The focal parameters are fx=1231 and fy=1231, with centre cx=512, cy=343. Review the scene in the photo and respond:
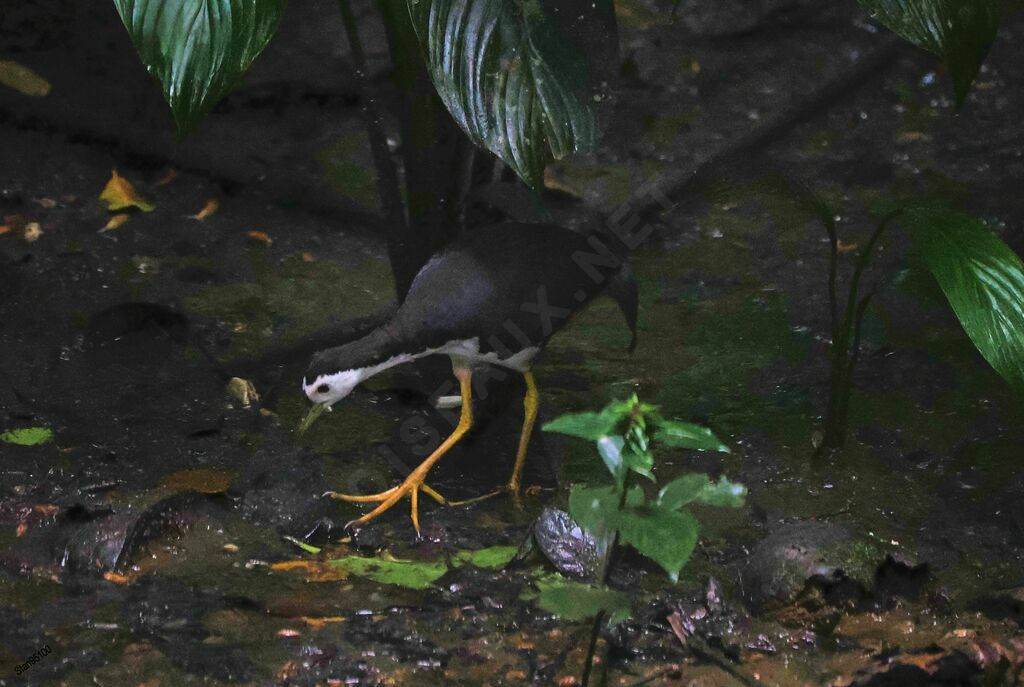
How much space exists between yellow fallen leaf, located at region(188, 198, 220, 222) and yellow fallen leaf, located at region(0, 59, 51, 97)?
0.69 metres

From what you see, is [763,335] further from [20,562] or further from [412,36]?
[20,562]

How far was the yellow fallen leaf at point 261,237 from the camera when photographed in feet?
12.7

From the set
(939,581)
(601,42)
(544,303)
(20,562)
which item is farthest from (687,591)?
(20,562)

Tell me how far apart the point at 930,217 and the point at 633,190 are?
167 centimetres

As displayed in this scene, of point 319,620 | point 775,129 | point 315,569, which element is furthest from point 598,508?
point 775,129

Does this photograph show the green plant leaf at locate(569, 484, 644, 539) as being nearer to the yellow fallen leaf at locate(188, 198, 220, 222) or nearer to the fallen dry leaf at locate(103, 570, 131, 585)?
the fallen dry leaf at locate(103, 570, 131, 585)

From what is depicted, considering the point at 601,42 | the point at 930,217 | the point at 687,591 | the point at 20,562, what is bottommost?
the point at 20,562

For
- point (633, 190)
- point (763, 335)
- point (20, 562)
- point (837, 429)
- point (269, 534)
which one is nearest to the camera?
point (20, 562)

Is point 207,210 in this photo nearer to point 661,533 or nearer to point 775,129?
point 775,129

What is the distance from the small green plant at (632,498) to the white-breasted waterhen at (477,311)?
34.6 inches

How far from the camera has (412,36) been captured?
8.42ft

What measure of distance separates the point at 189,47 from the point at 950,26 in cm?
138

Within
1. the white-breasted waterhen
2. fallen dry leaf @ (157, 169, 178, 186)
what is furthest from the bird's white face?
fallen dry leaf @ (157, 169, 178, 186)

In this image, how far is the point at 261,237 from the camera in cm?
389
